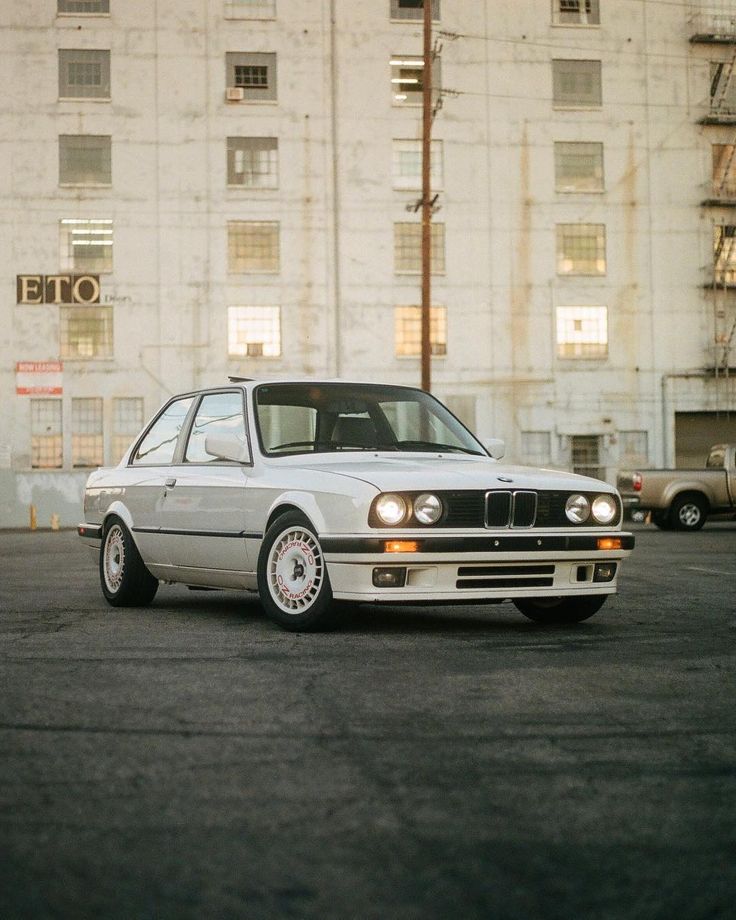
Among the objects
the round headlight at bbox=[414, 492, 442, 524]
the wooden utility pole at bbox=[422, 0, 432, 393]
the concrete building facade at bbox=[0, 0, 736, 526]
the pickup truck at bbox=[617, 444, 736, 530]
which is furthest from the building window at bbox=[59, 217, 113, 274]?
the round headlight at bbox=[414, 492, 442, 524]

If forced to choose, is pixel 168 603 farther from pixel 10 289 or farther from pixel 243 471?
pixel 10 289

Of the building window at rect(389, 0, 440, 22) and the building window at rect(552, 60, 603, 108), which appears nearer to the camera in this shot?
the building window at rect(389, 0, 440, 22)

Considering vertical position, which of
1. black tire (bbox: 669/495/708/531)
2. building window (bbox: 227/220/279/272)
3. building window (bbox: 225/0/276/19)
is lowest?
black tire (bbox: 669/495/708/531)

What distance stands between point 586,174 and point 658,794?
3931cm

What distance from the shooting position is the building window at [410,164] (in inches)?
1609

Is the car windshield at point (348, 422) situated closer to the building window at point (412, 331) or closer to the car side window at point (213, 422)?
the car side window at point (213, 422)

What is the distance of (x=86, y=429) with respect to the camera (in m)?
40.5

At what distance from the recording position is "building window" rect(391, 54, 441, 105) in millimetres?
40969

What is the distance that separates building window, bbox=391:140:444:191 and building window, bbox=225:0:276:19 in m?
5.26

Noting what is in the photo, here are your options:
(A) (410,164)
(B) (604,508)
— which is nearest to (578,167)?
(A) (410,164)

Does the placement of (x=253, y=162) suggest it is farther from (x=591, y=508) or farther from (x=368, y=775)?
(x=368, y=775)

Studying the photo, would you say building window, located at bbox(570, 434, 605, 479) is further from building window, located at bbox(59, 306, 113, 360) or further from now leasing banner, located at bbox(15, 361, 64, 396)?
now leasing banner, located at bbox(15, 361, 64, 396)

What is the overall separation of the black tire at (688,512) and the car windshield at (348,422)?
19.5 metres

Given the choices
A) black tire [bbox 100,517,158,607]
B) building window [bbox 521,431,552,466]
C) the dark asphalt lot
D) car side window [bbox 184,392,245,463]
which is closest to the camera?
the dark asphalt lot
